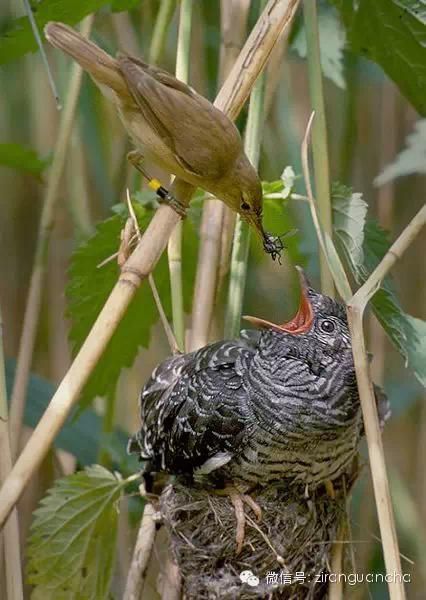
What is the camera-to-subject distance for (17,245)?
270 centimetres

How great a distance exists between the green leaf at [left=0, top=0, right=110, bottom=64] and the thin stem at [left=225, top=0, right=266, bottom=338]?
27 centimetres

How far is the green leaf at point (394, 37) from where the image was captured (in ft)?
5.18

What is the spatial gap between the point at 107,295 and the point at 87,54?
47 cm

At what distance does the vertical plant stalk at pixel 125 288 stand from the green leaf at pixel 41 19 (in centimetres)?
30

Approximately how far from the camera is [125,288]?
1.13 meters

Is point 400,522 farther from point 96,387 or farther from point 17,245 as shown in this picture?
point 17,245

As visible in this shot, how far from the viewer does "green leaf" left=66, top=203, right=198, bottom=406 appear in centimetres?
170

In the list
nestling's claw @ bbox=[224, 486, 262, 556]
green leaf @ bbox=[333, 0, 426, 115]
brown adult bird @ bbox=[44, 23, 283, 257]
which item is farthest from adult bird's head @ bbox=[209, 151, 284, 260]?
nestling's claw @ bbox=[224, 486, 262, 556]

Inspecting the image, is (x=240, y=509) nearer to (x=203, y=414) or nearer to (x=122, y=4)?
(x=203, y=414)

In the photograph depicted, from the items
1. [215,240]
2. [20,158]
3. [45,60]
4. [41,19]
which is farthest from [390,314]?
[20,158]

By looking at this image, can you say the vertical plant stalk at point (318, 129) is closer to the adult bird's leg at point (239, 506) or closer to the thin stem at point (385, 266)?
the thin stem at point (385, 266)

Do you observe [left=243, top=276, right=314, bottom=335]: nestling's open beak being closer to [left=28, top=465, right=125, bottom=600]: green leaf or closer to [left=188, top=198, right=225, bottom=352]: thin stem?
[left=188, top=198, right=225, bottom=352]: thin stem

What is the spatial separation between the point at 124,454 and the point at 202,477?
1.97 feet

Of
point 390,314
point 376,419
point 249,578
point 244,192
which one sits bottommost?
point 249,578
